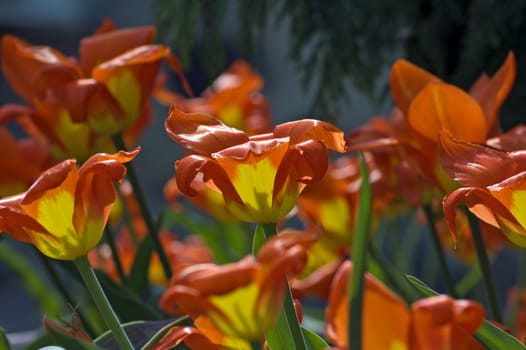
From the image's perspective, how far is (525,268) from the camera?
1256mm

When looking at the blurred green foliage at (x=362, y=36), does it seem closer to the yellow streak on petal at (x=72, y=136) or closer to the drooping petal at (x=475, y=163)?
the yellow streak on petal at (x=72, y=136)

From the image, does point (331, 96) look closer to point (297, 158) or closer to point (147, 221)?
point (147, 221)

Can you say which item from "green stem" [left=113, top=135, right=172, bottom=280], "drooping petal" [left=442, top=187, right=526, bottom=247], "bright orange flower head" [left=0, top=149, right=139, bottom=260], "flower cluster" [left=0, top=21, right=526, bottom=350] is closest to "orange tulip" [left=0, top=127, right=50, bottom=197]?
"flower cluster" [left=0, top=21, right=526, bottom=350]

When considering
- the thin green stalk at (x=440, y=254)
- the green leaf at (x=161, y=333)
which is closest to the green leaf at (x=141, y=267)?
the thin green stalk at (x=440, y=254)

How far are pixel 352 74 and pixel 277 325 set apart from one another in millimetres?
529

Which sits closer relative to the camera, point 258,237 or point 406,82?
point 258,237

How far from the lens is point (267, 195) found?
60 centimetres

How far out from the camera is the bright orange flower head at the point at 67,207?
1.92 feet

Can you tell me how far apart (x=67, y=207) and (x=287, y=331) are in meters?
0.13

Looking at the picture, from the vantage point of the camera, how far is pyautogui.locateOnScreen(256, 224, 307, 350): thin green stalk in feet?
1.84

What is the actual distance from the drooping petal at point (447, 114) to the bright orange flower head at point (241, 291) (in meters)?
0.25

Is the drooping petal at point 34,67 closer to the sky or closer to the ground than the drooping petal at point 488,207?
closer to the ground

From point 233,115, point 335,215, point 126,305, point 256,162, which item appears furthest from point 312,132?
point 233,115

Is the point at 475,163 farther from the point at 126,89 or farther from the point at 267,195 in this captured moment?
the point at 126,89
